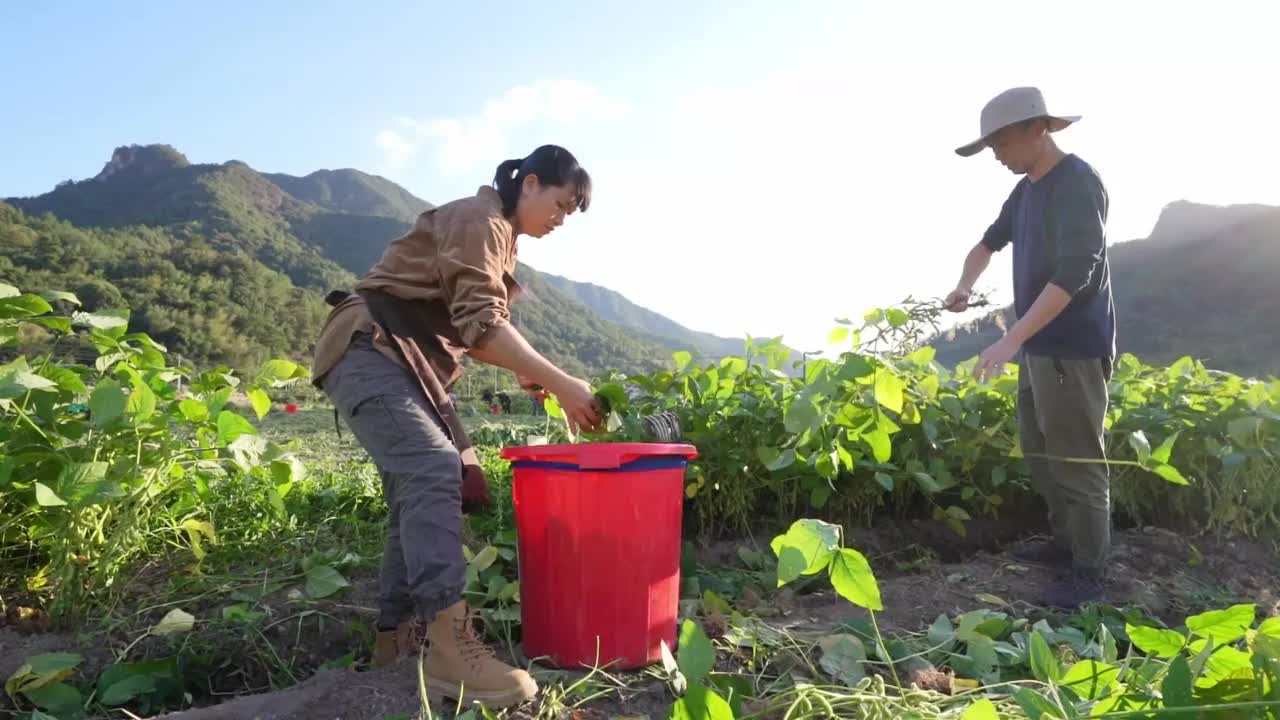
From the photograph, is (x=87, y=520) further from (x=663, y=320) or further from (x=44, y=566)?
(x=663, y=320)

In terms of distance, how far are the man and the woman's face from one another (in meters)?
1.40

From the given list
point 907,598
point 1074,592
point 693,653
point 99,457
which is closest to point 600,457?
point 693,653

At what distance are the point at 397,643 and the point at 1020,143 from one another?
2.35 m

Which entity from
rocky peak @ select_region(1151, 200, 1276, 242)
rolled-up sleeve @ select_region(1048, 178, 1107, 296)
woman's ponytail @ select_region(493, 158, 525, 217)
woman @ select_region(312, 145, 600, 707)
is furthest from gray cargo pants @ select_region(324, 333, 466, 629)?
rocky peak @ select_region(1151, 200, 1276, 242)

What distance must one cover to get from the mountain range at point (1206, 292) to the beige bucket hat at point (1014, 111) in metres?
25.6

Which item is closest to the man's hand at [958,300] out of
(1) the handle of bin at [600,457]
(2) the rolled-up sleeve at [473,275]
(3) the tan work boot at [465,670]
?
(1) the handle of bin at [600,457]

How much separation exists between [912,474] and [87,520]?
2.55 m

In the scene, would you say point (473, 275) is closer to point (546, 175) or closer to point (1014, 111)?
point (546, 175)

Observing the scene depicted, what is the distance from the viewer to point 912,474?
2.98 meters

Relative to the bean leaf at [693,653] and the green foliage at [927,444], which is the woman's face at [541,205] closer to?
the green foliage at [927,444]

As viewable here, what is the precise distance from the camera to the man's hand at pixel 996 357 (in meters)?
2.32

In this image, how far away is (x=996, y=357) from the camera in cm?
234

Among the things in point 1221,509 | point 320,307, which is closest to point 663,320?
point 320,307

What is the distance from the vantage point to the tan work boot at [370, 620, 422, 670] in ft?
6.23
